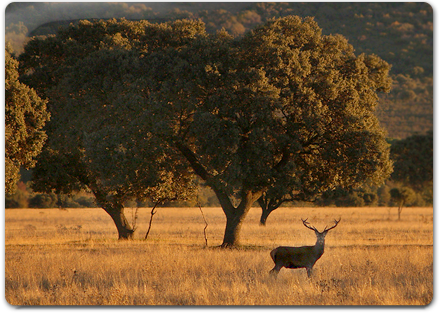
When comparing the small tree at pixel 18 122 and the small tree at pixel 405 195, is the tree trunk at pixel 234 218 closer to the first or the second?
the small tree at pixel 405 195

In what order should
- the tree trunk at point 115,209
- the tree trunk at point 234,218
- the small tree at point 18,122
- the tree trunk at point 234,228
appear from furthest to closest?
the tree trunk at point 115,209, the tree trunk at point 234,228, the tree trunk at point 234,218, the small tree at point 18,122

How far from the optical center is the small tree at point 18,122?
16.3 metres

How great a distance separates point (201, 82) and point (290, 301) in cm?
992

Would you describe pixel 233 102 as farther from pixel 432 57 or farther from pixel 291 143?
pixel 432 57

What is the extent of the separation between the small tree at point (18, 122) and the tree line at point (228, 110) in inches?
4.9

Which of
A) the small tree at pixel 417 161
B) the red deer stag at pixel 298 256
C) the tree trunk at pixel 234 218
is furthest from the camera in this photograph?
the tree trunk at pixel 234 218

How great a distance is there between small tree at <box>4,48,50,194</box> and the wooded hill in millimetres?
2173

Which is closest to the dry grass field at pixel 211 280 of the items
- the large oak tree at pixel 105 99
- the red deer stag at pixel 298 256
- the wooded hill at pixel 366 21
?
the red deer stag at pixel 298 256

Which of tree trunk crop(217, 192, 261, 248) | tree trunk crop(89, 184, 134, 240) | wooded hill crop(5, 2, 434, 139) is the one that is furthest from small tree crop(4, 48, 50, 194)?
tree trunk crop(217, 192, 261, 248)

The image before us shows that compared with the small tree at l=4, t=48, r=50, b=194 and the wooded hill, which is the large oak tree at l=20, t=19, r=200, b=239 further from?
the wooded hill

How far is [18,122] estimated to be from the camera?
16438 mm

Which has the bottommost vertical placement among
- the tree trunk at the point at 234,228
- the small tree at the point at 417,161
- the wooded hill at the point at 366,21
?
the tree trunk at the point at 234,228

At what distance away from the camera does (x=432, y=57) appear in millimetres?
9508

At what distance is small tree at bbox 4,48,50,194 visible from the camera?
16.3 metres
